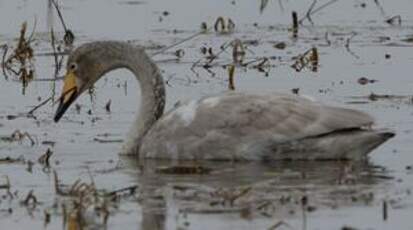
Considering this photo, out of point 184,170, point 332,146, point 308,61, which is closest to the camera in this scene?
point 184,170

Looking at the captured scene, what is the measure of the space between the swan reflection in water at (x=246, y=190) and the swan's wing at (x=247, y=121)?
0.19 meters

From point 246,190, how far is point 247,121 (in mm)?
2144

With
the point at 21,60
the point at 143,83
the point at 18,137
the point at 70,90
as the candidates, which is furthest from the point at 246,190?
the point at 21,60

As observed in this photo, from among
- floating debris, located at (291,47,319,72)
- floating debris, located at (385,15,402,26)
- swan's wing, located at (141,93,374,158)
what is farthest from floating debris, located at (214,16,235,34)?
swan's wing, located at (141,93,374,158)

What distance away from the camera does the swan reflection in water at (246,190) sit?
11.2 m

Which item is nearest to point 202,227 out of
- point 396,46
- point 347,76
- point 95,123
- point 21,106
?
point 95,123

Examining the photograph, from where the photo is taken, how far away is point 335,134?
13.7 metres

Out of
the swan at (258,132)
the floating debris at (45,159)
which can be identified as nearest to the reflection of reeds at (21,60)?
the swan at (258,132)

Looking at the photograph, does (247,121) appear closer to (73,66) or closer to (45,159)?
(45,159)

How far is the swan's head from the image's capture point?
14906 millimetres

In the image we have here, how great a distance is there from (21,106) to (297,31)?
521 cm

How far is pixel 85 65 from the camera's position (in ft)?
49.0

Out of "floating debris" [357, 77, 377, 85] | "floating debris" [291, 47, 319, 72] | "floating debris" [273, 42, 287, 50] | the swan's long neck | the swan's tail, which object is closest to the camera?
the swan's tail

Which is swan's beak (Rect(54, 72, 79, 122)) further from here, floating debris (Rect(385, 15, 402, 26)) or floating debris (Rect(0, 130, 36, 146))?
floating debris (Rect(385, 15, 402, 26))
